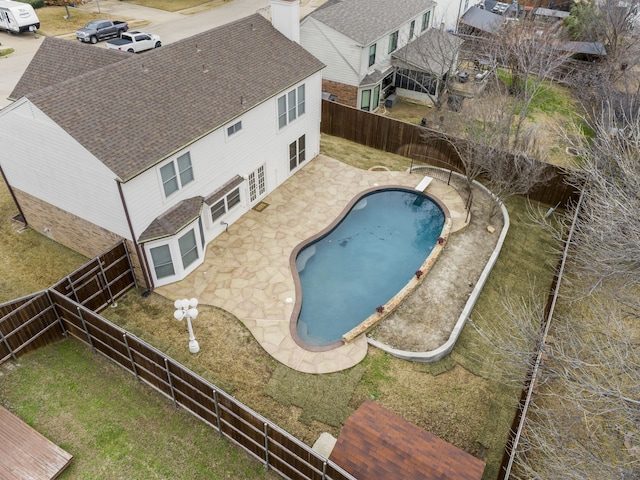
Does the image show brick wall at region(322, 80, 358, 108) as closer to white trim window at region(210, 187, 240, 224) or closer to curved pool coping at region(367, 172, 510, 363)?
white trim window at region(210, 187, 240, 224)

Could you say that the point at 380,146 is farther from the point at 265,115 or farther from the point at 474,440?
the point at 474,440

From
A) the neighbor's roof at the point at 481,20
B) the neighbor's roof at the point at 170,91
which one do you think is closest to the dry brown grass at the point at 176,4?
the neighbor's roof at the point at 481,20

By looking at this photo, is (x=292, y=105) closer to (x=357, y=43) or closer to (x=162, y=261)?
(x=357, y=43)

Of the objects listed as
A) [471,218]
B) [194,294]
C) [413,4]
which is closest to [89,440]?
[194,294]

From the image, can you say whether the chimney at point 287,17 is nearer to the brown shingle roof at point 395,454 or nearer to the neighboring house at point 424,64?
the neighboring house at point 424,64

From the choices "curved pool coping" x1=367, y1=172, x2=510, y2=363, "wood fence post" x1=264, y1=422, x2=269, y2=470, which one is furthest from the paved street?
"wood fence post" x1=264, y1=422, x2=269, y2=470

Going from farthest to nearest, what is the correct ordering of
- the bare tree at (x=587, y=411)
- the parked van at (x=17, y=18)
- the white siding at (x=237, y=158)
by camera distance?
the parked van at (x=17, y=18) < the white siding at (x=237, y=158) < the bare tree at (x=587, y=411)

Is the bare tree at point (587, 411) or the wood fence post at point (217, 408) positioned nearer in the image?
the bare tree at point (587, 411)
